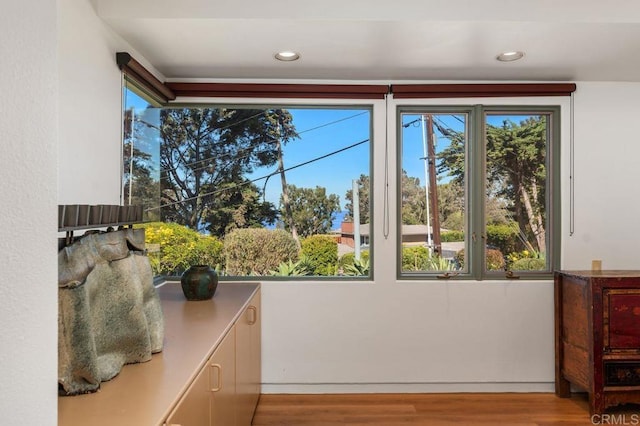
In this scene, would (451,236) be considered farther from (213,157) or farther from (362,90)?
(213,157)

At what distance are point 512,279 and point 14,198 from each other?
3.18 meters

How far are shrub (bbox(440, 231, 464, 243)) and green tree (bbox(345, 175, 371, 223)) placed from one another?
0.61m

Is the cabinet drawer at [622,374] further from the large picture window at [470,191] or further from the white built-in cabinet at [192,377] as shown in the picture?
the white built-in cabinet at [192,377]

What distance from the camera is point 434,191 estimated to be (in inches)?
125

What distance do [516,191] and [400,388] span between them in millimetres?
1764

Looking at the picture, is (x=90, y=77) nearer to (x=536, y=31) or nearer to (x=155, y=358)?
(x=155, y=358)

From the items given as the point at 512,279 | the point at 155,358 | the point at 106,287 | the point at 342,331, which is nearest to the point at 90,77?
the point at 106,287

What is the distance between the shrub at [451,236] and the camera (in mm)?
3174

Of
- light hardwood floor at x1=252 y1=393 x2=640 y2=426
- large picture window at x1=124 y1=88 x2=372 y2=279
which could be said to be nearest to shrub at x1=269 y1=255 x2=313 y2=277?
large picture window at x1=124 y1=88 x2=372 y2=279

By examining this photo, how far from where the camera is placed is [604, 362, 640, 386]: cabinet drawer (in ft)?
8.64

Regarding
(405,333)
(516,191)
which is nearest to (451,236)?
(516,191)

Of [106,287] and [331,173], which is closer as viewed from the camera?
[106,287]

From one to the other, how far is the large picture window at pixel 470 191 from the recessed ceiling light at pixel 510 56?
0.55 metres

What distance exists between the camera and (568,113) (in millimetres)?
3062
